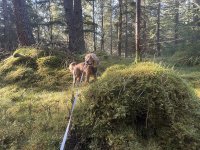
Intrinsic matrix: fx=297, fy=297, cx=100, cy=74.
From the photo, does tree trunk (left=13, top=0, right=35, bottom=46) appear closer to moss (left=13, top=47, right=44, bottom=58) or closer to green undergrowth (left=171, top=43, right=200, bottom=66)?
moss (left=13, top=47, right=44, bottom=58)

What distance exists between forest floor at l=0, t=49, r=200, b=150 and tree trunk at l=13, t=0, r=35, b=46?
2429 mm

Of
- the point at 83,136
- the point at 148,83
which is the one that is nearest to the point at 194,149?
the point at 148,83

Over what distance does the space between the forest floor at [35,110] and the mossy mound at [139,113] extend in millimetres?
442

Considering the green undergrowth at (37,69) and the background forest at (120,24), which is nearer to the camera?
the green undergrowth at (37,69)

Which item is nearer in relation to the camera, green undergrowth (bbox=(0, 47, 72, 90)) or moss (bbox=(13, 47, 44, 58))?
green undergrowth (bbox=(0, 47, 72, 90))

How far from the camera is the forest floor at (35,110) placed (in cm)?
402

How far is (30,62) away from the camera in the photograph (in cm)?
812

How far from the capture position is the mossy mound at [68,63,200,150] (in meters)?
3.51

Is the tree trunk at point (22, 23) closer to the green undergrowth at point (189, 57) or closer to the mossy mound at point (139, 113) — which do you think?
the green undergrowth at point (189, 57)

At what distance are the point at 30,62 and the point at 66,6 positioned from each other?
2671mm

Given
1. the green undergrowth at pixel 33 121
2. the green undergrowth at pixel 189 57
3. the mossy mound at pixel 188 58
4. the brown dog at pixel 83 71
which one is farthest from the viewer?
the green undergrowth at pixel 189 57

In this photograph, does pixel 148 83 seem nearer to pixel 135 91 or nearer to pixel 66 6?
pixel 135 91

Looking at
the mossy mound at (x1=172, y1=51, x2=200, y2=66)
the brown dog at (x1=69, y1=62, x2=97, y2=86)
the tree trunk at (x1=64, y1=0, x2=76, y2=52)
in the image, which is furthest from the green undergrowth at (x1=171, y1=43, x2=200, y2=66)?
the brown dog at (x1=69, y1=62, x2=97, y2=86)

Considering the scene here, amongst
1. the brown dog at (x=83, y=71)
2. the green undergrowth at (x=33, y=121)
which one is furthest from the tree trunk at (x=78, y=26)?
the green undergrowth at (x=33, y=121)
